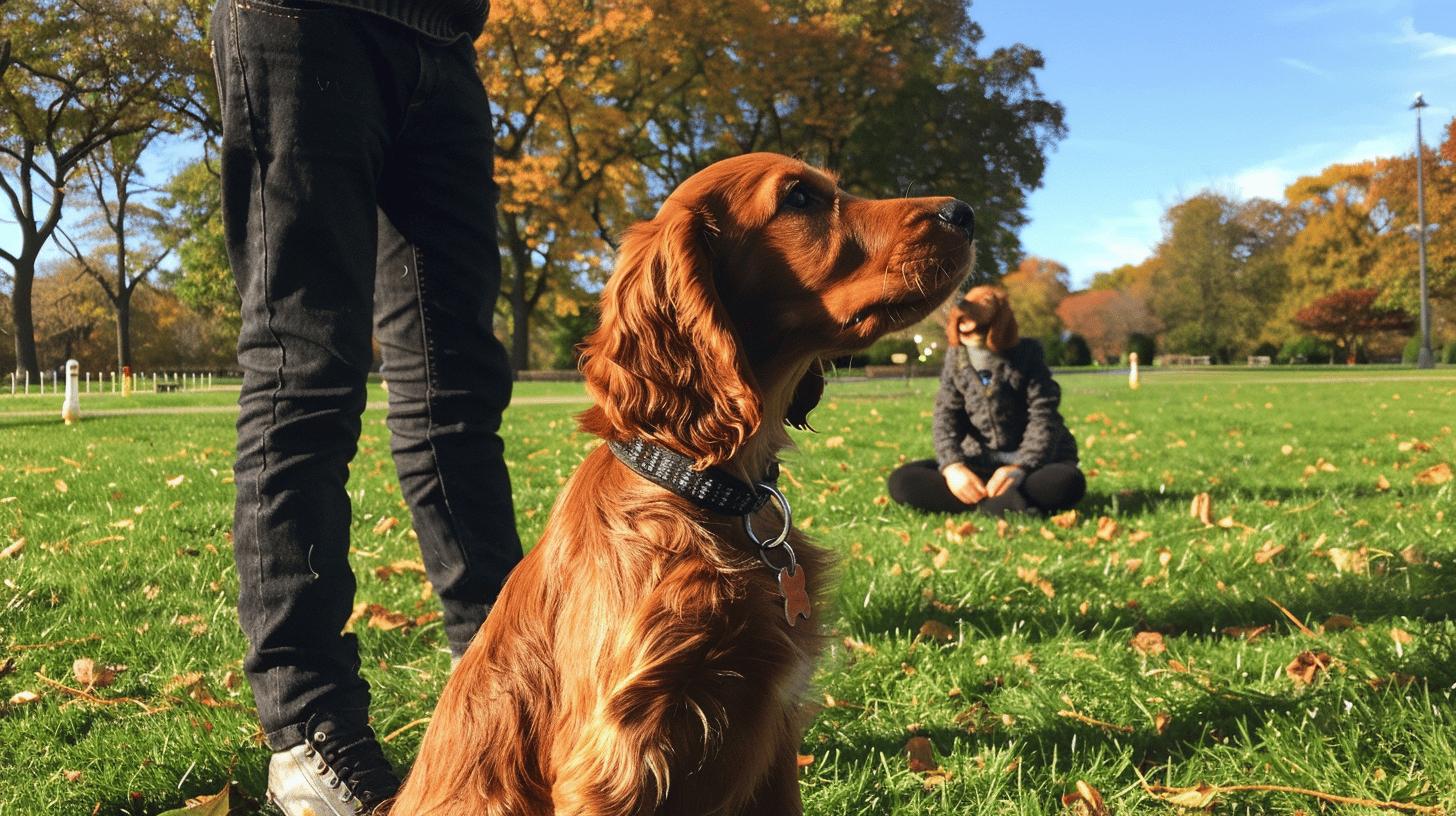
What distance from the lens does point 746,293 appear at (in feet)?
6.95

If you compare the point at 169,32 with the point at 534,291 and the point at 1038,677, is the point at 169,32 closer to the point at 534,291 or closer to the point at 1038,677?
the point at 534,291

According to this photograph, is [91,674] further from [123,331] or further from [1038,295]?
[1038,295]

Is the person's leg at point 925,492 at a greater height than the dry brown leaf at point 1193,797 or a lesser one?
greater

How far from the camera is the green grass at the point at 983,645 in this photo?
2.32 meters

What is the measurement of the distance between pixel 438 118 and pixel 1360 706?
3004 mm

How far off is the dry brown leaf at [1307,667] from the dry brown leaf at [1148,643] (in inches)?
15.6

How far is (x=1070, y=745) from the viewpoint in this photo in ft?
8.15

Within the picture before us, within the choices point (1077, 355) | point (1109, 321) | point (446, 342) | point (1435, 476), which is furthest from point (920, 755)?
point (1109, 321)

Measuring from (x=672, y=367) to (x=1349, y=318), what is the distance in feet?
221

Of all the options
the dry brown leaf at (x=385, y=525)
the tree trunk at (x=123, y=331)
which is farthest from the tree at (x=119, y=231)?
the dry brown leaf at (x=385, y=525)

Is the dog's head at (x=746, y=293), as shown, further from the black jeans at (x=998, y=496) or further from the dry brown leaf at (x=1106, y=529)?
the black jeans at (x=998, y=496)

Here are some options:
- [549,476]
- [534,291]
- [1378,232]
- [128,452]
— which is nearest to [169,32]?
[534,291]

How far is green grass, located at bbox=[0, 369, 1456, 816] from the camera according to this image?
7.63 feet

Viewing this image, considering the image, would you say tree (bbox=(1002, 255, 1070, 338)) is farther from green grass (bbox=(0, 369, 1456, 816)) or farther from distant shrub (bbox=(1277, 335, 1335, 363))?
green grass (bbox=(0, 369, 1456, 816))
